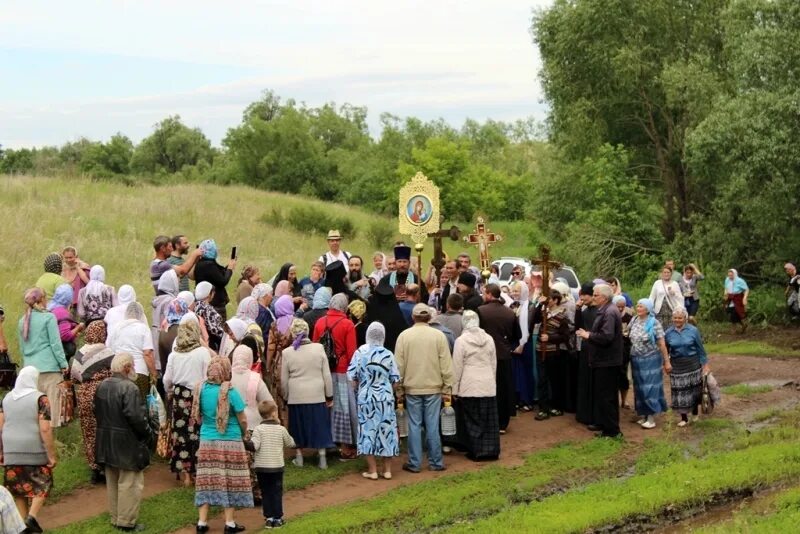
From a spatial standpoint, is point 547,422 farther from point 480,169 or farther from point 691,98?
point 480,169

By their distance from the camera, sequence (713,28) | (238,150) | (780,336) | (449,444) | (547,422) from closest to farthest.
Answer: (449,444) < (547,422) < (780,336) < (713,28) < (238,150)

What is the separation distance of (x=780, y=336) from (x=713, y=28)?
42.0 ft

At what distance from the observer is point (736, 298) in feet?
80.6

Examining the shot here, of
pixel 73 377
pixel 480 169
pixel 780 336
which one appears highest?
pixel 480 169

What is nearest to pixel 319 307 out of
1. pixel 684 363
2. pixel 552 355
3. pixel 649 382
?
pixel 552 355

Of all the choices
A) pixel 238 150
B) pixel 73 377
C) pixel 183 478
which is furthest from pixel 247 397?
pixel 238 150

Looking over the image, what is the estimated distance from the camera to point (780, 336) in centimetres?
2411

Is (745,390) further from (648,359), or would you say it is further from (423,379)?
(423,379)

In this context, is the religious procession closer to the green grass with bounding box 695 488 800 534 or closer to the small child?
the small child

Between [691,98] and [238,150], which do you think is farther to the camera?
[238,150]

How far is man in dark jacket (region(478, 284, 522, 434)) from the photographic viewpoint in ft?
43.4

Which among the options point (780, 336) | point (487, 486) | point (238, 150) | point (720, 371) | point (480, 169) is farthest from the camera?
point (238, 150)

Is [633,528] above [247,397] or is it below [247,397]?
below

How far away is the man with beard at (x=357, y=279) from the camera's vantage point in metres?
14.9
